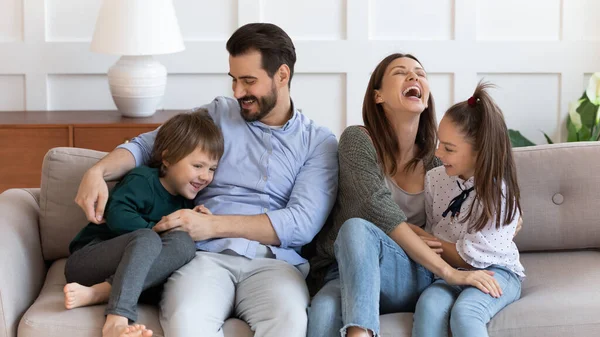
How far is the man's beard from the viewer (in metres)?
2.83

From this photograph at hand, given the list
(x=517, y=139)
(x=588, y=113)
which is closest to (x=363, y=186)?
(x=517, y=139)

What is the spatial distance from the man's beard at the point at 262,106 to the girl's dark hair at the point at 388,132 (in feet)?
0.94

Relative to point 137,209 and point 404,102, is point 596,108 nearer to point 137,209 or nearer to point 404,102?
point 404,102

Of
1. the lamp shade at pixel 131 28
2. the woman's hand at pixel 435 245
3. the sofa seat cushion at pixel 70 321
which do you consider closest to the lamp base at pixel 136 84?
the lamp shade at pixel 131 28

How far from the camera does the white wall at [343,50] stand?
4359 mm

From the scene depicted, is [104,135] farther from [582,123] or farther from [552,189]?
[582,123]

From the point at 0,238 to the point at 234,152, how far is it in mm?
736

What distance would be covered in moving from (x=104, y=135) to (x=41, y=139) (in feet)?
0.91

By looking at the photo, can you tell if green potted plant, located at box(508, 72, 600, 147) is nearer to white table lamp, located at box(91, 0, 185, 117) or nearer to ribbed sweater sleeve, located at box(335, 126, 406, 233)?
white table lamp, located at box(91, 0, 185, 117)

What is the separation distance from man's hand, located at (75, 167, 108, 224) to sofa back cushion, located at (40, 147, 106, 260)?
16 centimetres

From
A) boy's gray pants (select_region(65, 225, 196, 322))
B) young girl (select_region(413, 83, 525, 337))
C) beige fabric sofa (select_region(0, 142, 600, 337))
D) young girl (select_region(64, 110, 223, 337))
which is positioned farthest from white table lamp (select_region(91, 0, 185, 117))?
young girl (select_region(413, 83, 525, 337))

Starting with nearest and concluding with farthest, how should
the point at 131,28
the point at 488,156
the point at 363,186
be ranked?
the point at 488,156, the point at 363,186, the point at 131,28

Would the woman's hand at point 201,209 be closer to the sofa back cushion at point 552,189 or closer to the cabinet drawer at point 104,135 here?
the sofa back cushion at point 552,189

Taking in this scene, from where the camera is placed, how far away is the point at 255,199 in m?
2.80
